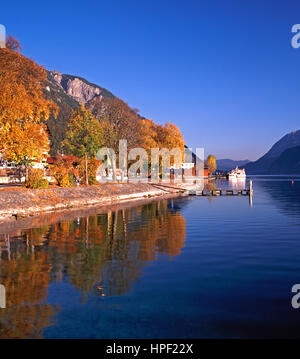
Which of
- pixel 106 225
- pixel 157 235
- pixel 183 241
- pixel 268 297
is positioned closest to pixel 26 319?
pixel 268 297

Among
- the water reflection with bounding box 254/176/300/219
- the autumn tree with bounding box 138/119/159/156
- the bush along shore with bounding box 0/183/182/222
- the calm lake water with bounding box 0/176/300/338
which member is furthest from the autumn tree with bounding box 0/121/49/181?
the autumn tree with bounding box 138/119/159/156

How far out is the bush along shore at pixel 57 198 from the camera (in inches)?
1330

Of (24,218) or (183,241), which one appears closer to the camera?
(183,241)

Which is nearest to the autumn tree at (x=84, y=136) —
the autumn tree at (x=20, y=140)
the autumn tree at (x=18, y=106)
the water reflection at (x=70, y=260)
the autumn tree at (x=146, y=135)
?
the autumn tree at (x=146, y=135)

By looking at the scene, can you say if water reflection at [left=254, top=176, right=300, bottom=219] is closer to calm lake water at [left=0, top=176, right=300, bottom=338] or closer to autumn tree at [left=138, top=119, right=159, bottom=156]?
calm lake water at [left=0, top=176, right=300, bottom=338]

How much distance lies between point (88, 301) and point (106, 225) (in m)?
18.2

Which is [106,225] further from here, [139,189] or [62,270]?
[139,189]

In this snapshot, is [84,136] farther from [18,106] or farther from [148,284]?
[148,284]

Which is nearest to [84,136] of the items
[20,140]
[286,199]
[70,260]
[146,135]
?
[146,135]

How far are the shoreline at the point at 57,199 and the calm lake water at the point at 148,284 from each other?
9.74 metres

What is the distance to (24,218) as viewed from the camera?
32.9 metres

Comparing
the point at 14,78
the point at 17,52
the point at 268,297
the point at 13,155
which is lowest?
the point at 268,297

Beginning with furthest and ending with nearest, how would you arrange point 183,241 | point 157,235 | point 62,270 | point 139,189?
1. point 139,189
2. point 157,235
3. point 183,241
4. point 62,270

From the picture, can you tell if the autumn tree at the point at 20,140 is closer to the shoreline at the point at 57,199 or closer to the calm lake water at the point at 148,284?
the shoreline at the point at 57,199
